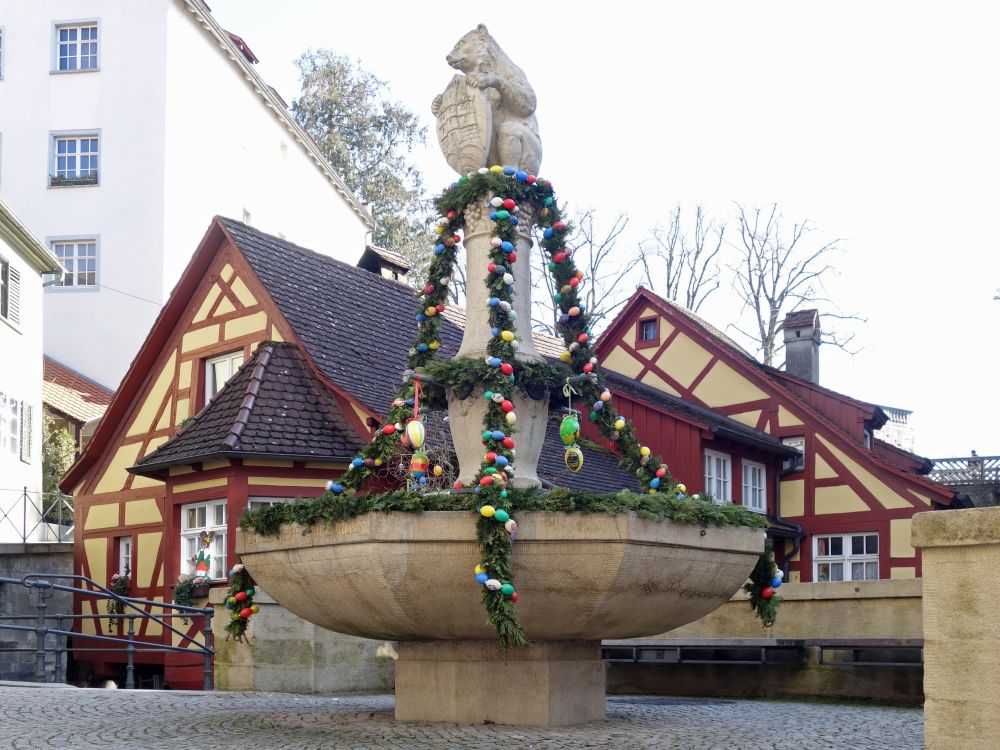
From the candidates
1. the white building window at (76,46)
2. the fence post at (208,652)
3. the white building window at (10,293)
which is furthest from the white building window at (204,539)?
the white building window at (76,46)

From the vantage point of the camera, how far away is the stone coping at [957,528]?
18.0ft

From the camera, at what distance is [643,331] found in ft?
93.8

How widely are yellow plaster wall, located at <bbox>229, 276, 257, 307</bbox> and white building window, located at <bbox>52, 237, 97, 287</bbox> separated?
14.2 m

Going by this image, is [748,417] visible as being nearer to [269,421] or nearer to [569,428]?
[269,421]

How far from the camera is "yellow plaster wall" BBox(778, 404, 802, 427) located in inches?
1049

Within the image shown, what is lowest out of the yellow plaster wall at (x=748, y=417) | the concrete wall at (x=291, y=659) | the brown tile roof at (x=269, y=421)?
the concrete wall at (x=291, y=659)

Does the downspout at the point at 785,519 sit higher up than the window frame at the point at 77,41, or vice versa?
A: the window frame at the point at 77,41

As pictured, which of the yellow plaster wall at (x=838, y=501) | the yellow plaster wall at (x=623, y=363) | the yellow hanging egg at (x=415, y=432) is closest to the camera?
the yellow hanging egg at (x=415, y=432)

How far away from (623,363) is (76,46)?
1715 centimetres

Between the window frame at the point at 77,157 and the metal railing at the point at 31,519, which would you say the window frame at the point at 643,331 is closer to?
the metal railing at the point at 31,519

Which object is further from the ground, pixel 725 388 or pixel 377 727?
pixel 725 388

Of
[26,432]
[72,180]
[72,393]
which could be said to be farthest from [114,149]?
[26,432]

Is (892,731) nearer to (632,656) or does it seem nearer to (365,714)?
(365,714)

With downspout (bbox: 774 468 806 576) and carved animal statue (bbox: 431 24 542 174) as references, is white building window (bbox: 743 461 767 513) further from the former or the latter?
carved animal statue (bbox: 431 24 542 174)
